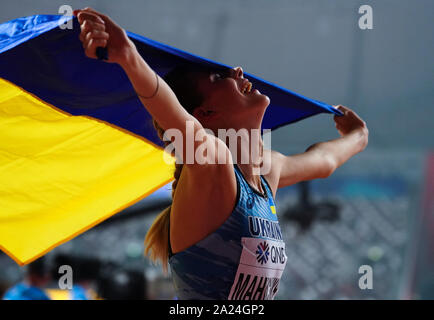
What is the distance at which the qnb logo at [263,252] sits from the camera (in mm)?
1122

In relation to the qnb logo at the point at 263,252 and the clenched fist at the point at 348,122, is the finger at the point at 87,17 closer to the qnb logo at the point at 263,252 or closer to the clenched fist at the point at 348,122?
the qnb logo at the point at 263,252

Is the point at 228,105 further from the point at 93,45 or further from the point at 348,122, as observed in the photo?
the point at 348,122

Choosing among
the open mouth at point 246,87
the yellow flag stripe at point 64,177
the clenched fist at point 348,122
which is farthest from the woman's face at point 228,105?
the clenched fist at point 348,122

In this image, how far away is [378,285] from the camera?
481 cm

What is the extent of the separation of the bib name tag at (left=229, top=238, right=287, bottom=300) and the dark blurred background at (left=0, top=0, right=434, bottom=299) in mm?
3263

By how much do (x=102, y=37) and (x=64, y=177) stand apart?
81cm

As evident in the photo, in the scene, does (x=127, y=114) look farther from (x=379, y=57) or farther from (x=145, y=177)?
(x=379, y=57)

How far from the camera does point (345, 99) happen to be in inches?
175

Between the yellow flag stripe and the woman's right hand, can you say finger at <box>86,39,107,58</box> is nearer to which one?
the woman's right hand

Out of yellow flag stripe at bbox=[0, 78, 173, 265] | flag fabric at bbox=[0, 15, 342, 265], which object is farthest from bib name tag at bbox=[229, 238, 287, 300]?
yellow flag stripe at bbox=[0, 78, 173, 265]

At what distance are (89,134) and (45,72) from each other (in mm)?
316

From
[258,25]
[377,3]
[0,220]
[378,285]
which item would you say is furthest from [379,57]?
[0,220]

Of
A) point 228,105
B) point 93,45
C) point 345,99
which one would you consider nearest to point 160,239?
point 228,105
